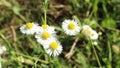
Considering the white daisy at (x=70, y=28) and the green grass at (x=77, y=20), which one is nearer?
the white daisy at (x=70, y=28)

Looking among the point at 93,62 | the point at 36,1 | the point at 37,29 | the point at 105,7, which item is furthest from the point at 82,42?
the point at 37,29

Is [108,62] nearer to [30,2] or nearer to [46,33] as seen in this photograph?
[46,33]

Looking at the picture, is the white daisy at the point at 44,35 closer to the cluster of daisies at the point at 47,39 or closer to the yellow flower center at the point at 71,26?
the cluster of daisies at the point at 47,39

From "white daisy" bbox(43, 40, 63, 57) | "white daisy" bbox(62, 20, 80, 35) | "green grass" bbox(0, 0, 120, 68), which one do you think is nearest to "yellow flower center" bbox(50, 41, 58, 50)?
"white daisy" bbox(43, 40, 63, 57)

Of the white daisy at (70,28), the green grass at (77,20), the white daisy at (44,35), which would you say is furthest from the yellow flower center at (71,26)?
the green grass at (77,20)

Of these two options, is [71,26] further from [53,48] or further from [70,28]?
[53,48]

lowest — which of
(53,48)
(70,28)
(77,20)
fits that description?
(53,48)

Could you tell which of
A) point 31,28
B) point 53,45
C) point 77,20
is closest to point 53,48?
point 53,45
